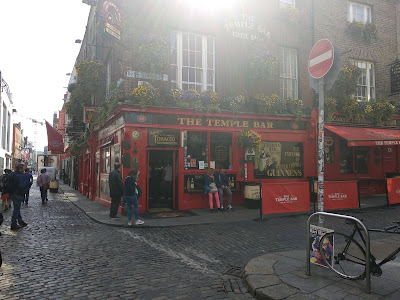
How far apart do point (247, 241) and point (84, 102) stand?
12.9 meters

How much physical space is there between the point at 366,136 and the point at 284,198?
621cm

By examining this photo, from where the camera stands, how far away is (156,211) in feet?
36.2

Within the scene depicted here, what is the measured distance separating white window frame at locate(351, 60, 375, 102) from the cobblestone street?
8.20 metres

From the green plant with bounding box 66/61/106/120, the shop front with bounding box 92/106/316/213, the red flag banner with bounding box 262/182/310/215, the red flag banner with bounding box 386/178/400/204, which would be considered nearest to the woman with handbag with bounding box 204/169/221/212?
the shop front with bounding box 92/106/316/213

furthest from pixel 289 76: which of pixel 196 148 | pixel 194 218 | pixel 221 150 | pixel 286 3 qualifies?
pixel 194 218

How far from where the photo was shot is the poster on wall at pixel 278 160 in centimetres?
1272

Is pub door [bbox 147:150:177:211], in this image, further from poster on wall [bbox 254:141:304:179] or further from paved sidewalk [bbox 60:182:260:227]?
poster on wall [bbox 254:141:304:179]

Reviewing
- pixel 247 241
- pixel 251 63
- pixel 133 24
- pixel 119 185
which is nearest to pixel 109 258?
pixel 247 241

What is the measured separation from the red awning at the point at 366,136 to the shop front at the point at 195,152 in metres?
1.27

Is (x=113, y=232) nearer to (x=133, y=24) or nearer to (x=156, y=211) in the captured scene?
(x=156, y=211)

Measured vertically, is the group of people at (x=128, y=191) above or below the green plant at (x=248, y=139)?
below

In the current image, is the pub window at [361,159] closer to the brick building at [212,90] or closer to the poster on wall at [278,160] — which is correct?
the brick building at [212,90]

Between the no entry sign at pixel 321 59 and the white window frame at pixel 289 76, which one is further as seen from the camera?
the white window frame at pixel 289 76

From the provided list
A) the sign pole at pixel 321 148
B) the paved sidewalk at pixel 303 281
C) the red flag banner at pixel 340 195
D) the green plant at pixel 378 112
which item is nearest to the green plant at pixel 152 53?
the sign pole at pixel 321 148
